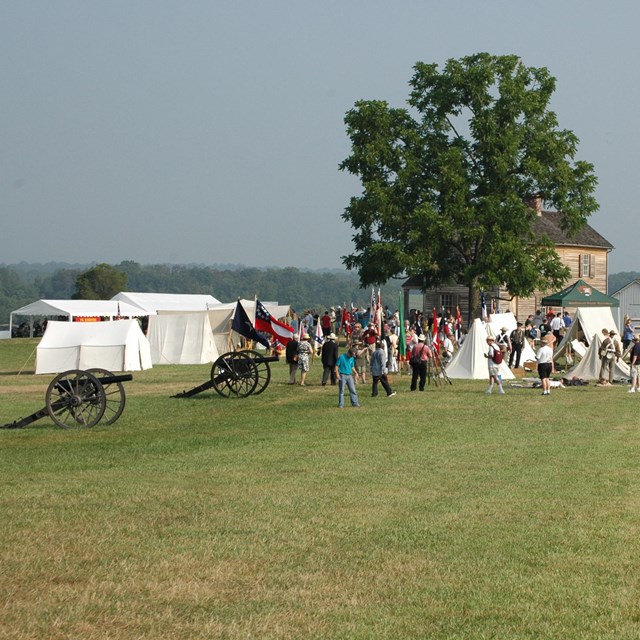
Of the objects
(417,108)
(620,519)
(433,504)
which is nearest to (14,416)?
(433,504)

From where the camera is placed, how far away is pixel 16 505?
442 inches

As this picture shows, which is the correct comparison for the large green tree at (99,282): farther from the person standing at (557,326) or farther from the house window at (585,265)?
the person standing at (557,326)

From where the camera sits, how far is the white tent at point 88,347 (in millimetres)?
35656

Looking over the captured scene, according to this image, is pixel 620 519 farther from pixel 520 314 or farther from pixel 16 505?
pixel 520 314

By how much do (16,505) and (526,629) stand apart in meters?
6.37

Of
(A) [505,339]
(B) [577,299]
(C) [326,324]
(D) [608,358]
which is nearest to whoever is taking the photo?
(D) [608,358]

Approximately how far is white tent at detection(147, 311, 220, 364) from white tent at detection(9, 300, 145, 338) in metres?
14.8

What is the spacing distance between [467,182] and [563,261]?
1808 centimetres

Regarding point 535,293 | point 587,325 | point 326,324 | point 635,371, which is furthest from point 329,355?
point 535,293

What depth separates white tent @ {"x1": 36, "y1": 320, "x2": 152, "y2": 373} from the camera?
3566 cm

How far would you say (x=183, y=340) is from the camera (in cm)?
4153

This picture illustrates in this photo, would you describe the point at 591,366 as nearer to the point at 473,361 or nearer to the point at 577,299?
the point at 473,361

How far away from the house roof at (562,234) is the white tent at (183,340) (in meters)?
28.3

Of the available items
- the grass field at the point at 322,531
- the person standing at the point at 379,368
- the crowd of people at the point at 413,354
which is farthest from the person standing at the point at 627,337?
the grass field at the point at 322,531
